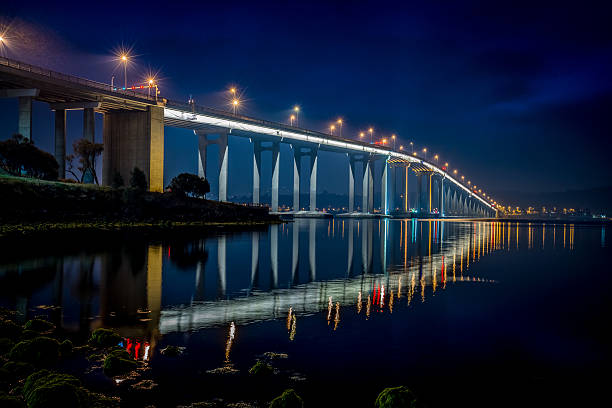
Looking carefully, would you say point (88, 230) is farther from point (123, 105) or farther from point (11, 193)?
point (123, 105)

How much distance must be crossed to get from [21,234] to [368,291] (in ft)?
85.7

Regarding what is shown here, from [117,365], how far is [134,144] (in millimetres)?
54110

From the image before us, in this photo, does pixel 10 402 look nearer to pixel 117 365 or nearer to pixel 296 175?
pixel 117 365

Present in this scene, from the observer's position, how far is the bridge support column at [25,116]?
47562 mm

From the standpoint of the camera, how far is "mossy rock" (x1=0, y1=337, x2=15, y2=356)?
881 centimetres

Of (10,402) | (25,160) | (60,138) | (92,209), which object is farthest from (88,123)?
(10,402)

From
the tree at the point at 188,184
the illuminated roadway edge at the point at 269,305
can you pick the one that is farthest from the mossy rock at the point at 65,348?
the tree at the point at 188,184

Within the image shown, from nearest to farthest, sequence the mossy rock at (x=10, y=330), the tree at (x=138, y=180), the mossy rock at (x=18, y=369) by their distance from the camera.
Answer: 1. the mossy rock at (x=18, y=369)
2. the mossy rock at (x=10, y=330)
3. the tree at (x=138, y=180)

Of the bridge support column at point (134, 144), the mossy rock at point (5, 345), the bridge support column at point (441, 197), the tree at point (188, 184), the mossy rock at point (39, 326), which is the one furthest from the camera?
the bridge support column at point (441, 197)

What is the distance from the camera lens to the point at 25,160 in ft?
147

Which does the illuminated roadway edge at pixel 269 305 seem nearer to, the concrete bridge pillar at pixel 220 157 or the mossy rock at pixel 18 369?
the mossy rock at pixel 18 369

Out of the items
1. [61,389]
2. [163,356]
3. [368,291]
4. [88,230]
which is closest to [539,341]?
[368,291]

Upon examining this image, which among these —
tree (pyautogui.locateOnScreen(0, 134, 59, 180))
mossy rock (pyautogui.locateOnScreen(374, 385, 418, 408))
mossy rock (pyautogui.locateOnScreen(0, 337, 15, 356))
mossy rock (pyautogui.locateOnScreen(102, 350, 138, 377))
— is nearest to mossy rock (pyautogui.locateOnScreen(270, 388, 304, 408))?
mossy rock (pyautogui.locateOnScreen(374, 385, 418, 408))

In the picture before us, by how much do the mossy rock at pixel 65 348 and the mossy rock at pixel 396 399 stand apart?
5.95 meters
